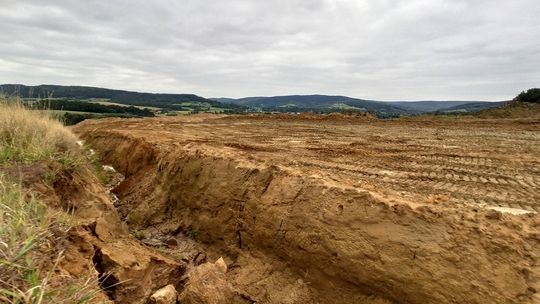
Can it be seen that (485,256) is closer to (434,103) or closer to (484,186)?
(484,186)

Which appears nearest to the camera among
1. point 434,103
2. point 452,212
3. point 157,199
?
point 452,212

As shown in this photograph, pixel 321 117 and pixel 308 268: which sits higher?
pixel 321 117

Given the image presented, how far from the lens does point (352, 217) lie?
5.63 meters

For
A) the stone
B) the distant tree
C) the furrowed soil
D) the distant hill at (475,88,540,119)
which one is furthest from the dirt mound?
the distant tree

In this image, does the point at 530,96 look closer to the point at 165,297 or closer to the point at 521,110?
the point at 521,110

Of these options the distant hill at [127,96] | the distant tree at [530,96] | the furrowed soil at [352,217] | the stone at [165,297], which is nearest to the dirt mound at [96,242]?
the stone at [165,297]

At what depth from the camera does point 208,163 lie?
872 centimetres

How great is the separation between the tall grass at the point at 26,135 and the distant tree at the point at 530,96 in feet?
83.0

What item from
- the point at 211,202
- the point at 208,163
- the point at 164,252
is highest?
the point at 208,163

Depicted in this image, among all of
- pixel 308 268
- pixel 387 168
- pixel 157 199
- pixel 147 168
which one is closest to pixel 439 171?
pixel 387 168

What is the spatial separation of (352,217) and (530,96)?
2493 centimetres

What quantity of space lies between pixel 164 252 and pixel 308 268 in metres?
2.79

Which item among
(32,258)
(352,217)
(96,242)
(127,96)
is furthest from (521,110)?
(127,96)

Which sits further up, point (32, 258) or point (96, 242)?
point (32, 258)
